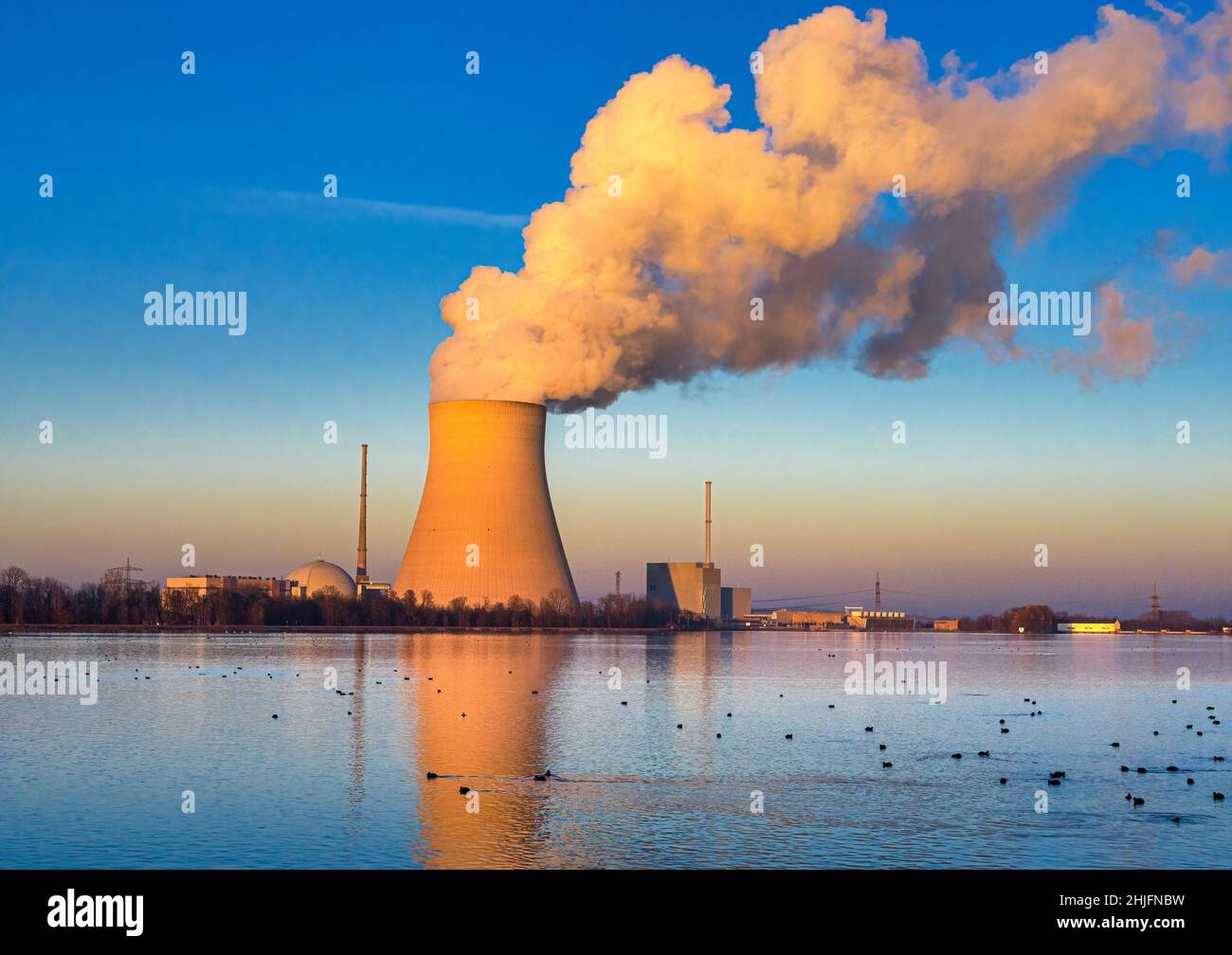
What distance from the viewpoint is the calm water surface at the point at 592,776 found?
36.2 ft

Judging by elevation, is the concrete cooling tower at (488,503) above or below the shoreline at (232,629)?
above

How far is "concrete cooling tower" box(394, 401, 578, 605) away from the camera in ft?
146

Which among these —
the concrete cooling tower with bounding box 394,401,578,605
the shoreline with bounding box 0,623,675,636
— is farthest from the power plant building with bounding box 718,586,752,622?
the concrete cooling tower with bounding box 394,401,578,605

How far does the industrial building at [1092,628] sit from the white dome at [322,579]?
82021 millimetres

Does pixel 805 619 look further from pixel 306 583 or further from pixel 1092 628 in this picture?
pixel 306 583

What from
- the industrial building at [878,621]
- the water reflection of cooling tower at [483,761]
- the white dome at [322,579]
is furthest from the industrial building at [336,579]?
the industrial building at [878,621]

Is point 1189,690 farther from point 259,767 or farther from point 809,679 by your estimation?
point 259,767

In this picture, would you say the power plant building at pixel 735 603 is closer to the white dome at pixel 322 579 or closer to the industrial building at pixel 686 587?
the industrial building at pixel 686 587

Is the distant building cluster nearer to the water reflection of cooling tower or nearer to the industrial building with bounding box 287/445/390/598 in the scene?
the industrial building with bounding box 287/445/390/598

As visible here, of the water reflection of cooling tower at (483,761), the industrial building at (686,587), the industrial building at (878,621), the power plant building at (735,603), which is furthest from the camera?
A: the industrial building at (878,621)

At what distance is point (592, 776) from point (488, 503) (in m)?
30.2

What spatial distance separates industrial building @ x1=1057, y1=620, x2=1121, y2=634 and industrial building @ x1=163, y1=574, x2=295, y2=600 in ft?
274
